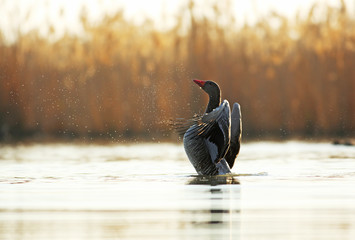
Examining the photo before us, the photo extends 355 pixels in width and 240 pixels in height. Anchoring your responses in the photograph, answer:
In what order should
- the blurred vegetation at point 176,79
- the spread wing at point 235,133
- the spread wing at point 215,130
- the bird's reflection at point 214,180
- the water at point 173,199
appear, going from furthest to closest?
the blurred vegetation at point 176,79 → the spread wing at point 235,133 → the spread wing at point 215,130 → the bird's reflection at point 214,180 → the water at point 173,199

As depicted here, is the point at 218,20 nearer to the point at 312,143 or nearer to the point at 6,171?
the point at 312,143

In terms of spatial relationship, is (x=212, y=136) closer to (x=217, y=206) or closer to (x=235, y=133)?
(x=235, y=133)

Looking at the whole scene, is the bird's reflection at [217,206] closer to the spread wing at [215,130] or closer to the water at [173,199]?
the water at [173,199]

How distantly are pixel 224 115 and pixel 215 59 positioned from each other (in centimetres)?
1057

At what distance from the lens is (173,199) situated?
852 cm

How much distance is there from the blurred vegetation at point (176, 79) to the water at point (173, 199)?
5.29m

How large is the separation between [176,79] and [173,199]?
41.2 feet

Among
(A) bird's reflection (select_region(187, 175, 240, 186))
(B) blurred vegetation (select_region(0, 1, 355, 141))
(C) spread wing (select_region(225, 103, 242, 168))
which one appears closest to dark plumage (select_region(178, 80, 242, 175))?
(C) spread wing (select_region(225, 103, 242, 168))

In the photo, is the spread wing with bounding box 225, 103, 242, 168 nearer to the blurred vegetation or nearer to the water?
the water

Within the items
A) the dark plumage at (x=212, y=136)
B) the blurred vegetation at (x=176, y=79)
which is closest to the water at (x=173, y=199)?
the dark plumage at (x=212, y=136)

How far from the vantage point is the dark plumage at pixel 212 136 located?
1092 cm

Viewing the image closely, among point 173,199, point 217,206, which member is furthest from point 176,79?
point 217,206

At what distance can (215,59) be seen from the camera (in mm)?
21391

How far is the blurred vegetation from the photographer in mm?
20672
